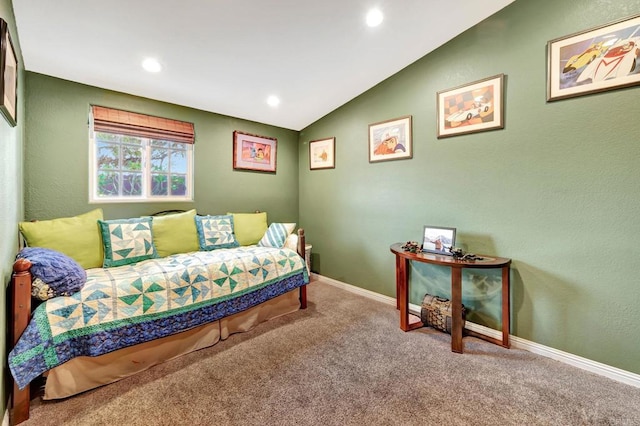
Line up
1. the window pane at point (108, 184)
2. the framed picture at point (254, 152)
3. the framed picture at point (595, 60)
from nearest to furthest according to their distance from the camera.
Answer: the framed picture at point (595, 60), the window pane at point (108, 184), the framed picture at point (254, 152)

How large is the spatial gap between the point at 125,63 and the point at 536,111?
3.31 m

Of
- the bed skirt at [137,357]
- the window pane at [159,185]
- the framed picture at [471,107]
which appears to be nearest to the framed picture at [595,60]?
the framed picture at [471,107]

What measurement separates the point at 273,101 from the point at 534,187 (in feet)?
8.93

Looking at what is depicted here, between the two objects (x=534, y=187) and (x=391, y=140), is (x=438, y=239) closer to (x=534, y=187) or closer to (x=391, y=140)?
(x=534, y=187)

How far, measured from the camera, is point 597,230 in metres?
1.79

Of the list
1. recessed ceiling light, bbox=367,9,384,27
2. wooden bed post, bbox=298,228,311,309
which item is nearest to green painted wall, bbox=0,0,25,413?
wooden bed post, bbox=298,228,311,309

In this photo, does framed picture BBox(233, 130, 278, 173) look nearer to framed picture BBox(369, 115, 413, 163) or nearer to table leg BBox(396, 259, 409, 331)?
framed picture BBox(369, 115, 413, 163)

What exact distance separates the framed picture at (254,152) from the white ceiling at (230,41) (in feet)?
2.04

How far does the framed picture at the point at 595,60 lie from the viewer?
1.67 meters

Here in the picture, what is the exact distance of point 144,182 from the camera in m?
2.84

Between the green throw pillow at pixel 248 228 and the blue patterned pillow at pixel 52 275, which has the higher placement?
the green throw pillow at pixel 248 228

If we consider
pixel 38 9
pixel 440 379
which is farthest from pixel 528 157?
pixel 38 9

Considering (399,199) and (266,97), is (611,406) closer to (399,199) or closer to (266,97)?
(399,199)

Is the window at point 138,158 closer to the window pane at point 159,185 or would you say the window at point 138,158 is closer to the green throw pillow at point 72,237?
the window pane at point 159,185
